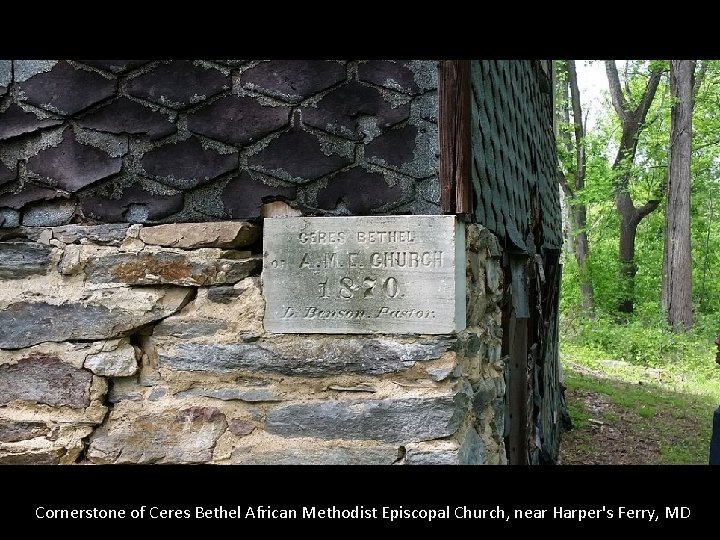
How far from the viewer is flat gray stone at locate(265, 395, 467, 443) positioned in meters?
2.19

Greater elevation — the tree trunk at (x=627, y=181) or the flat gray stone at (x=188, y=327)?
the tree trunk at (x=627, y=181)

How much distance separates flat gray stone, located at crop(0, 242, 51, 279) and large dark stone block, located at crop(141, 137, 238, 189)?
0.48 meters

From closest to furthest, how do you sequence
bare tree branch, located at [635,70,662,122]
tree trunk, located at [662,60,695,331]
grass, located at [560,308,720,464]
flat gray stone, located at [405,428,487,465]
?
flat gray stone, located at [405,428,487,465]
grass, located at [560,308,720,464]
tree trunk, located at [662,60,695,331]
bare tree branch, located at [635,70,662,122]

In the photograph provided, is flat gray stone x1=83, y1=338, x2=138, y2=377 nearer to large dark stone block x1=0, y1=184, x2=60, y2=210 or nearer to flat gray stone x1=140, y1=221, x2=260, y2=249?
flat gray stone x1=140, y1=221, x2=260, y2=249

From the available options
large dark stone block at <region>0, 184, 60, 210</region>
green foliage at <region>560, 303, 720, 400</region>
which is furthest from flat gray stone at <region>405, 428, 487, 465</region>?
green foliage at <region>560, 303, 720, 400</region>

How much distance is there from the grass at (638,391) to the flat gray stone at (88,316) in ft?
17.0

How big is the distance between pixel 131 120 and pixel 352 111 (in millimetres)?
795

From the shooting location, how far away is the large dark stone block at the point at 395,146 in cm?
227

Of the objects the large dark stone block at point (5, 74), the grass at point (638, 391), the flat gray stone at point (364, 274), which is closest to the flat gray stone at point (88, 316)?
the flat gray stone at point (364, 274)

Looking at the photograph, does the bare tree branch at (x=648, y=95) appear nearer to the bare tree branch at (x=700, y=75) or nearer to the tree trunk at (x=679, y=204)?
the bare tree branch at (x=700, y=75)

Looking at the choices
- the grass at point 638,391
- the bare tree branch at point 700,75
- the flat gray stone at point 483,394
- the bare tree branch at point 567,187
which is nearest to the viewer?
the flat gray stone at point 483,394

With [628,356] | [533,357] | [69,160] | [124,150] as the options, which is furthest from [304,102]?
[628,356]

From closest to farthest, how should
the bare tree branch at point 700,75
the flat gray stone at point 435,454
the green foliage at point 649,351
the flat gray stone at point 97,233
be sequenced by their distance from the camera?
the flat gray stone at point 435,454
the flat gray stone at point 97,233
the green foliage at point 649,351
the bare tree branch at point 700,75

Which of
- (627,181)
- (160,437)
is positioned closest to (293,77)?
(160,437)
